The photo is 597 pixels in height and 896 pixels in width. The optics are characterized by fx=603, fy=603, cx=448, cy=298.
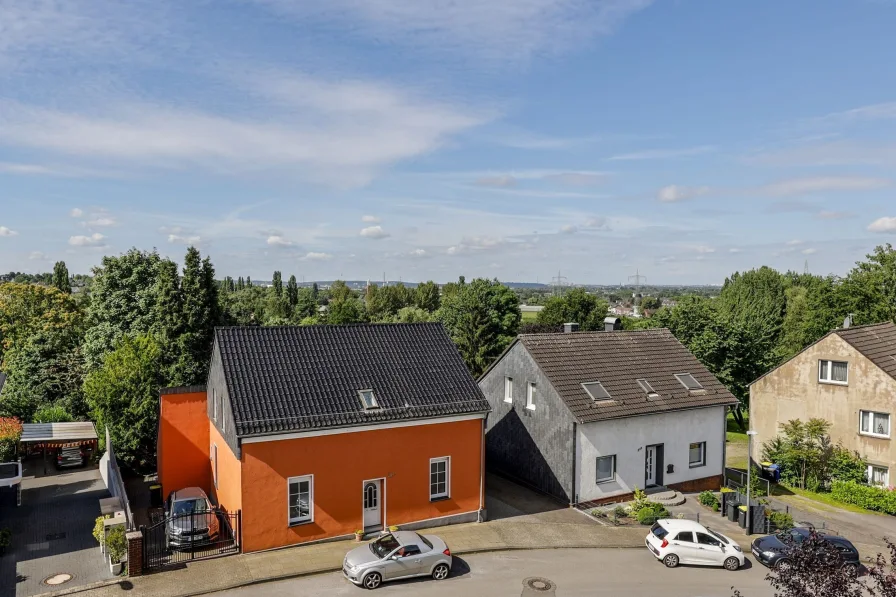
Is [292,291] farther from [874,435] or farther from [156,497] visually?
[874,435]

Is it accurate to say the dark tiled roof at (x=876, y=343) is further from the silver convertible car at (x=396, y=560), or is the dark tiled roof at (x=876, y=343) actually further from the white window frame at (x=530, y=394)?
the silver convertible car at (x=396, y=560)

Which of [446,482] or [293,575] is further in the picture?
[446,482]

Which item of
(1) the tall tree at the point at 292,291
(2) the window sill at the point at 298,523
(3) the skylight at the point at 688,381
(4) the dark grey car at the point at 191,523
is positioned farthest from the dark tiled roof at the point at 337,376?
(1) the tall tree at the point at 292,291

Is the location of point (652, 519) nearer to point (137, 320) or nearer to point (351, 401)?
point (351, 401)

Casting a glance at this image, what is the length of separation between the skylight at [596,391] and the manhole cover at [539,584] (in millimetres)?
8990

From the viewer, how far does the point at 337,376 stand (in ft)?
70.4

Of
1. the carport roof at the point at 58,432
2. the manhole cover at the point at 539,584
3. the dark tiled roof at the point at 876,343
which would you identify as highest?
the dark tiled roof at the point at 876,343

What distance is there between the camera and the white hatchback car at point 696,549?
64.0ft

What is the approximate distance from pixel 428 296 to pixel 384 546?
327 feet

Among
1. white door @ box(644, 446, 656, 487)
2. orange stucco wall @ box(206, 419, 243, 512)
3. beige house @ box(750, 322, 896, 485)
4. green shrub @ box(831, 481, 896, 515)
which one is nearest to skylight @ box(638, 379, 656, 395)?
white door @ box(644, 446, 656, 487)

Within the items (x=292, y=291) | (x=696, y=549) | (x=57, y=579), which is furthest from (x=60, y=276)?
(x=696, y=549)

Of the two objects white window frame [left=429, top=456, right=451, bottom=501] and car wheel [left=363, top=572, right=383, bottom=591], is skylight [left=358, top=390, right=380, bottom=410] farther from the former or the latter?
car wheel [left=363, top=572, right=383, bottom=591]

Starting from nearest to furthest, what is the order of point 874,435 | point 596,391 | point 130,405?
point 596,391 < point 130,405 < point 874,435

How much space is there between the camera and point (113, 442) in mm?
27609
